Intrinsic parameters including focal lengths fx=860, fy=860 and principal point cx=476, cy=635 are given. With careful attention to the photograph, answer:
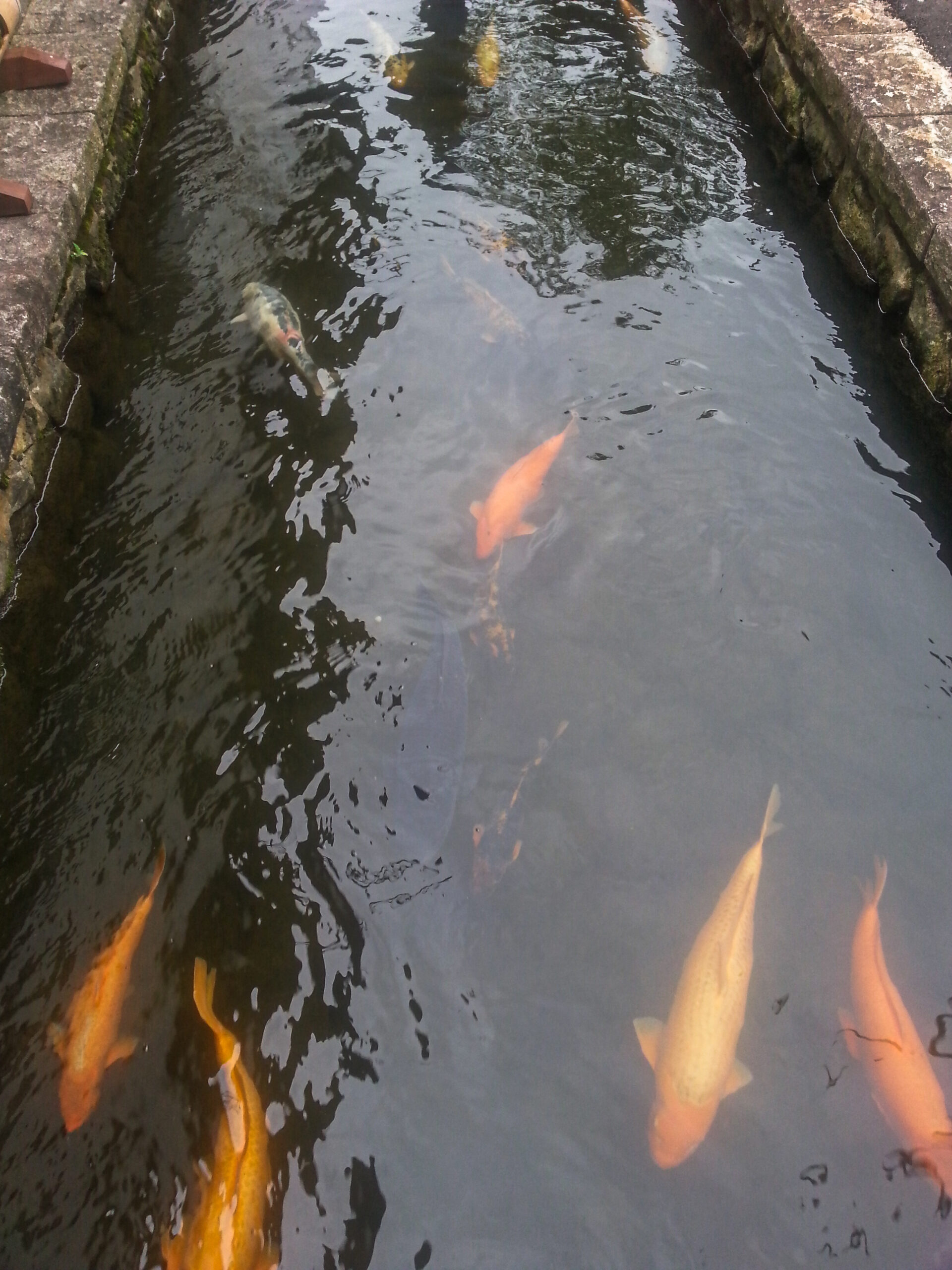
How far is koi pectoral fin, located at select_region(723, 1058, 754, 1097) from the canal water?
0.15 feet

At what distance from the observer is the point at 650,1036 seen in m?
3.07

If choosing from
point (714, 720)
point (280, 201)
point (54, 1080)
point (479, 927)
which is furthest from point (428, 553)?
point (280, 201)

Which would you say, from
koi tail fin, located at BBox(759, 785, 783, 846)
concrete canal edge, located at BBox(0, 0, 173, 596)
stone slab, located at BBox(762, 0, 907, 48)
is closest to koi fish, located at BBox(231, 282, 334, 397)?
concrete canal edge, located at BBox(0, 0, 173, 596)

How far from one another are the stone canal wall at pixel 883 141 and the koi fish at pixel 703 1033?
3123mm

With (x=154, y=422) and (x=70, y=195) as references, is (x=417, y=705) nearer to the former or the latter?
(x=154, y=422)

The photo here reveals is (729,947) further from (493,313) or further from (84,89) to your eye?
(84,89)

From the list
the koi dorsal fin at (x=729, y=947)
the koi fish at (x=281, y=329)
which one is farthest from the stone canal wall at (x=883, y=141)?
the koi fish at (x=281, y=329)

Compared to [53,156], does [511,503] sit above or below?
below

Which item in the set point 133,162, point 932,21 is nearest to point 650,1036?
point 932,21

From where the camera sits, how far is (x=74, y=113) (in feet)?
19.8

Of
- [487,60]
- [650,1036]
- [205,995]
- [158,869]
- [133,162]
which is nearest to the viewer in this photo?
[650,1036]

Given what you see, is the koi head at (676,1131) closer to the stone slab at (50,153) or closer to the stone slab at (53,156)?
the stone slab at (50,153)

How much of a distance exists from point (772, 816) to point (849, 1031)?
2.78ft

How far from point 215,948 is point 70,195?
191 inches
